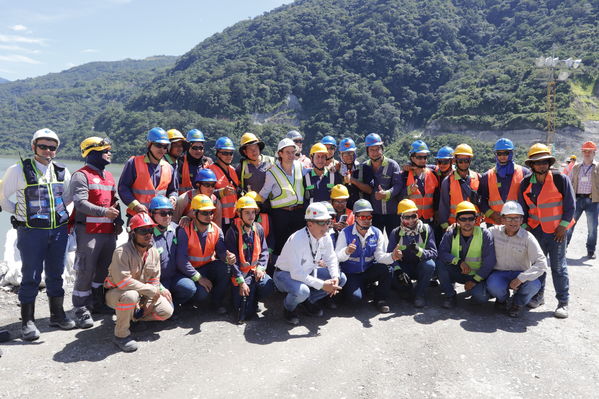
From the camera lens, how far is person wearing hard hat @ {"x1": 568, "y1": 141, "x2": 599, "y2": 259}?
845 centimetres

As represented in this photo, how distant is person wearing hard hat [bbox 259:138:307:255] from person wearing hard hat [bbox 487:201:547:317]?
267 centimetres

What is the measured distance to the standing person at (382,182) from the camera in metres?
6.55

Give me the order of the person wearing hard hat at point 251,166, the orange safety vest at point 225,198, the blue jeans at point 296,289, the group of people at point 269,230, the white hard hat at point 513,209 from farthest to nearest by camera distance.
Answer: the person wearing hard hat at point 251,166
the orange safety vest at point 225,198
the white hard hat at point 513,209
the blue jeans at point 296,289
the group of people at point 269,230

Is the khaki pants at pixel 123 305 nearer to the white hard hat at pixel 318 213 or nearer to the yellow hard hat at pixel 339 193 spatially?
the white hard hat at pixel 318 213

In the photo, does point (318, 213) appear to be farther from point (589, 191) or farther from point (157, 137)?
point (589, 191)

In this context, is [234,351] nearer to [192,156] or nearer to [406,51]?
[192,156]

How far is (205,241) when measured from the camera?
17.8ft

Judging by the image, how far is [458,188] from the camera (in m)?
6.20

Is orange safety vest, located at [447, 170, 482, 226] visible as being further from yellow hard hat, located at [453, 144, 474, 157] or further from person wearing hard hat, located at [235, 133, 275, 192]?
person wearing hard hat, located at [235, 133, 275, 192]

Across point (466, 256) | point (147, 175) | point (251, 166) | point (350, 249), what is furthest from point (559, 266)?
point (147, 175)

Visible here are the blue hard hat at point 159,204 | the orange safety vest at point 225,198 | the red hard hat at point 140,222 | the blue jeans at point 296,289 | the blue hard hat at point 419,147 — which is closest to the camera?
the red hard hat at point 140,222

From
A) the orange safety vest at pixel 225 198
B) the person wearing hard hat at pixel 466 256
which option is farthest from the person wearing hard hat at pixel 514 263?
the orange safety vest at pixel 225 198

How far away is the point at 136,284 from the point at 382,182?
3822mm

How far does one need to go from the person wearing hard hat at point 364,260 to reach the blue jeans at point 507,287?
4.24 ft
